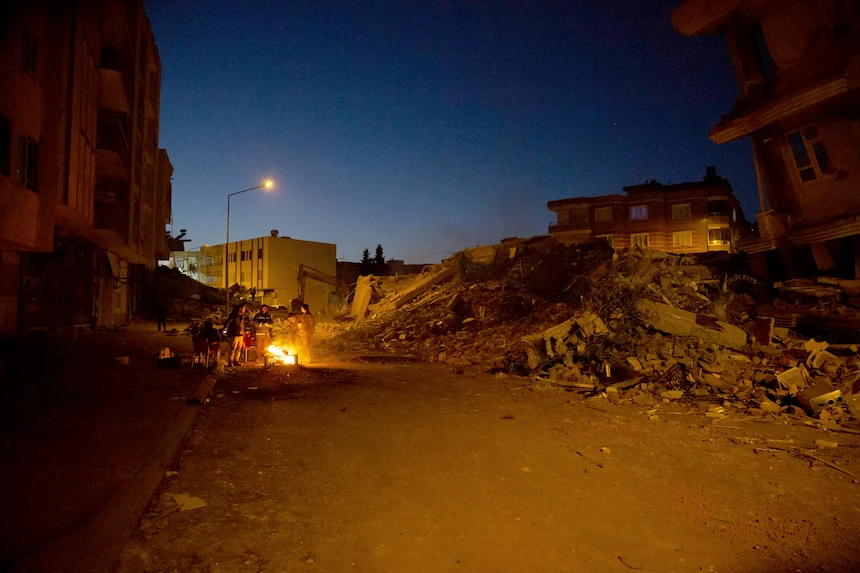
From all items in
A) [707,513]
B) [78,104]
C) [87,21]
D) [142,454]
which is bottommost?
[707,513]

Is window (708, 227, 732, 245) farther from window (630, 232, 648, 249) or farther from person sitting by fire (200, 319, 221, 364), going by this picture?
person sitting by fire (200, 319, 221, 364)

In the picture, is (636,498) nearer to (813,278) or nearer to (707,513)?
(707,513)

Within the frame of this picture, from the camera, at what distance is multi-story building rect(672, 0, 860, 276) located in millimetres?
13562

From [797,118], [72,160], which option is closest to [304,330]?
[72,160]

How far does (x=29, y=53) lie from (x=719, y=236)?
42630mm

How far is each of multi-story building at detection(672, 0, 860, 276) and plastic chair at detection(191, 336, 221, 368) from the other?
643 inches

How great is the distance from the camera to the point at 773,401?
9.16 metres

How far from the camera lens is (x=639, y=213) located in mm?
42688

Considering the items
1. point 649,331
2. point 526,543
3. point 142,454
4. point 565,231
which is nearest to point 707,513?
point 526,543

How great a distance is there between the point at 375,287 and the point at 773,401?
24654mm

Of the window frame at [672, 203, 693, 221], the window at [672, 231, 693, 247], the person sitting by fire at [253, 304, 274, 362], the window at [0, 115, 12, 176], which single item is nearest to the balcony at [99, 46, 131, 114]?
the window at [0, 115, 12, 176]

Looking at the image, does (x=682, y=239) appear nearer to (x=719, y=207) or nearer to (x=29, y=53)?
(x=719, y=207)

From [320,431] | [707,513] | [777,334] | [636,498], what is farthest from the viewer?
[777,334]

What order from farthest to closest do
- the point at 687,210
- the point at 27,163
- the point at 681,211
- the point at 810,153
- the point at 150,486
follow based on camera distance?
the point at 681,211
the point at 687,210
the point at 810,153
the point at 27,163
the point at 150,486
